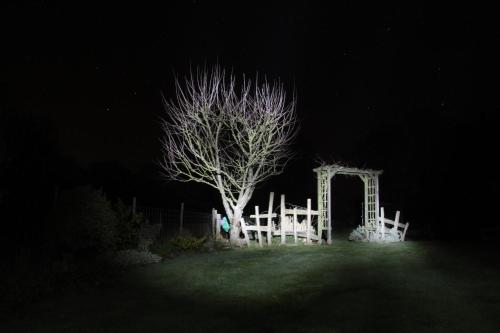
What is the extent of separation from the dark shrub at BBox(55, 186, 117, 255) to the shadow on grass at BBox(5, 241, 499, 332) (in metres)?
1.35

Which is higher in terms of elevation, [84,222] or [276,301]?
[84,222]

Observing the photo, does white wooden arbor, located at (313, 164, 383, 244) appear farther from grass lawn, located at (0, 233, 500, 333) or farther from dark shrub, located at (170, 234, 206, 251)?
dark shrub, located at (170, 234, 206, 251)

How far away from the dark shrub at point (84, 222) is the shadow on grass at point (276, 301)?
135 centimetres

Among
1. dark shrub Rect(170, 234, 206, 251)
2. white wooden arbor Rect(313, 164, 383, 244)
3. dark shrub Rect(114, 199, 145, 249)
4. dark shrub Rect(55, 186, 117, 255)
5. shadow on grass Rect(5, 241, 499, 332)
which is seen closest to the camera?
shadow on grass Rect(5, 241, 499, 332)

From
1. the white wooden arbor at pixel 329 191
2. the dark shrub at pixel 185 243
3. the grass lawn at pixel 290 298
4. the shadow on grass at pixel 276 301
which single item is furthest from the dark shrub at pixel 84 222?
the white wooden arbor at pixel 329 191

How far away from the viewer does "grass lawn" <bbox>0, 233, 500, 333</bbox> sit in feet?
26.5

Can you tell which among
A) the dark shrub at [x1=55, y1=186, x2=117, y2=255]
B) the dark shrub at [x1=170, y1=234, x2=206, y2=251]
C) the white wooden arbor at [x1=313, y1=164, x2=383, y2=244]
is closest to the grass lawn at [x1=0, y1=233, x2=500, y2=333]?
the dark shrub at [x1=55, y1=186, x2=117, y2=255]

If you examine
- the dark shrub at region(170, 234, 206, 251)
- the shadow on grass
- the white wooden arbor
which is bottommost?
the shadow on grass

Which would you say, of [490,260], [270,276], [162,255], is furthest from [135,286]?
[490,260]

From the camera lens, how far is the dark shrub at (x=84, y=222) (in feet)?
43.4

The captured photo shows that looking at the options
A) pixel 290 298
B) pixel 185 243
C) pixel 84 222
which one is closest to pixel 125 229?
pixel 84 222

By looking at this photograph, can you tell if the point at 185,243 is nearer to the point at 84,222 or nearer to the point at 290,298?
the point at 84,222

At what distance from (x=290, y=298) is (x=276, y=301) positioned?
0.41 meters

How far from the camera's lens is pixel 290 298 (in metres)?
10.2
